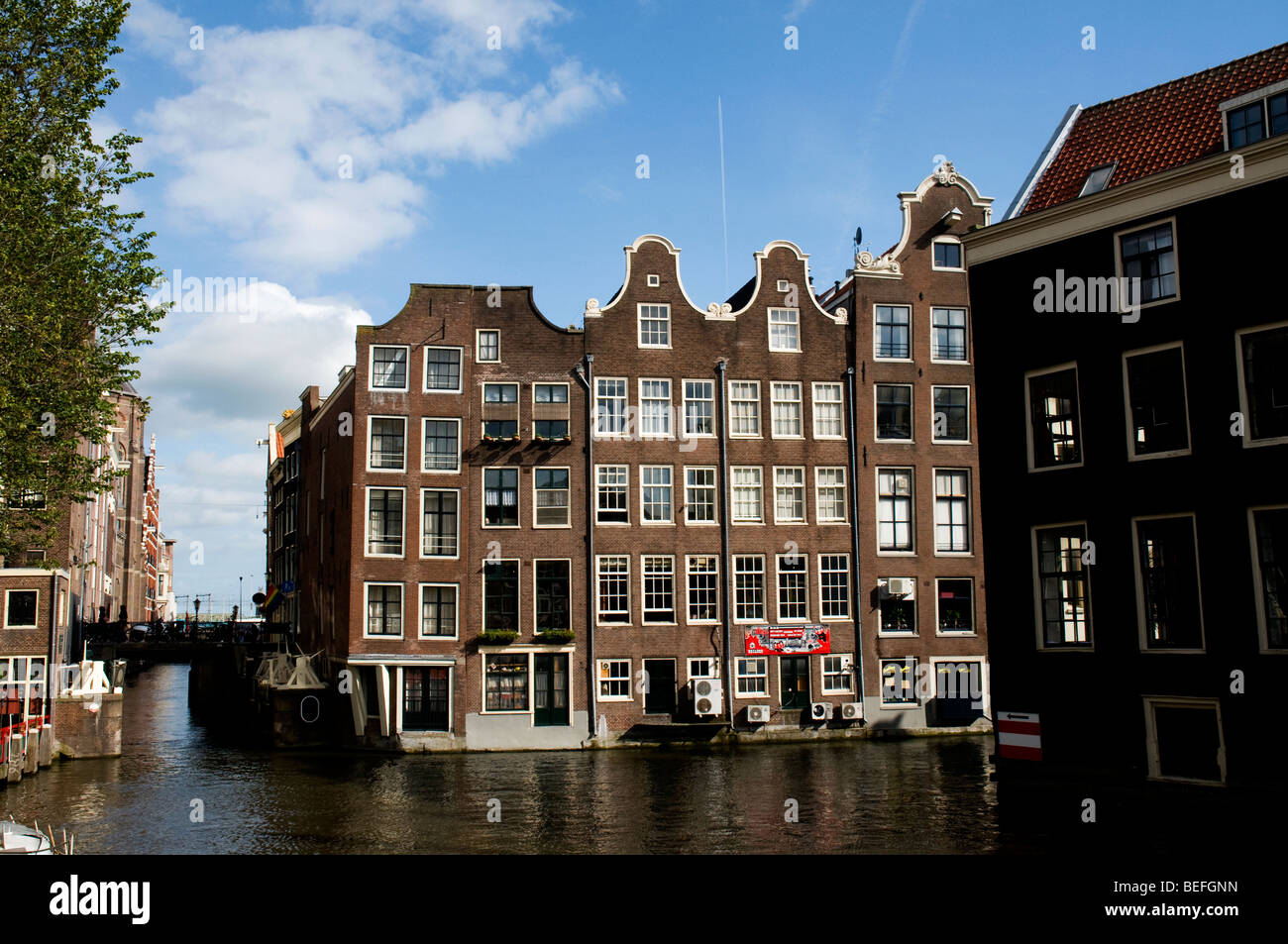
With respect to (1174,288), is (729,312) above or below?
above

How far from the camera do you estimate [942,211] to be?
45.2m

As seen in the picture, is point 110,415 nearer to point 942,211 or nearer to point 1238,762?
point 1238,762

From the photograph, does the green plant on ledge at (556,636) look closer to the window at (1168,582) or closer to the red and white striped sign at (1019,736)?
the red and white striped sign at (1019,736)

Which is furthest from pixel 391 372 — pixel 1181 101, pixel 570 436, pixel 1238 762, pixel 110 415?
pixel 1238 762

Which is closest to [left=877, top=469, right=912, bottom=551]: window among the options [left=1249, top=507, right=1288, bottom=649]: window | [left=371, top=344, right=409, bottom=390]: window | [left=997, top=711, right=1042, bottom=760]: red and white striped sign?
[left=371, top=344, right=409, bottom=390]: window

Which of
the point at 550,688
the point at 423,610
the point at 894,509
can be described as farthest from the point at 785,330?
the point at 423,610

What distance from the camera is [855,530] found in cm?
4359

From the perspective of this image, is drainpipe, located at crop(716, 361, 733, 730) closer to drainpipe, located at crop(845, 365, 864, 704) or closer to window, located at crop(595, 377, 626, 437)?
window, located at crop(595, 377, 626, 437)

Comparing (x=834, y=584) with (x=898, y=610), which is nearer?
(x=834, y=584)

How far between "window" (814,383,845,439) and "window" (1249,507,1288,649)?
80.3ft

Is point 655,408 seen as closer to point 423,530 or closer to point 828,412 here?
point 828,412

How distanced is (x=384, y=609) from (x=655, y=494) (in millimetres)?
11214

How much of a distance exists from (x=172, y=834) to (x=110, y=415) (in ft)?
40.5

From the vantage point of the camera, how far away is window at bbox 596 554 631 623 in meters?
41.7
